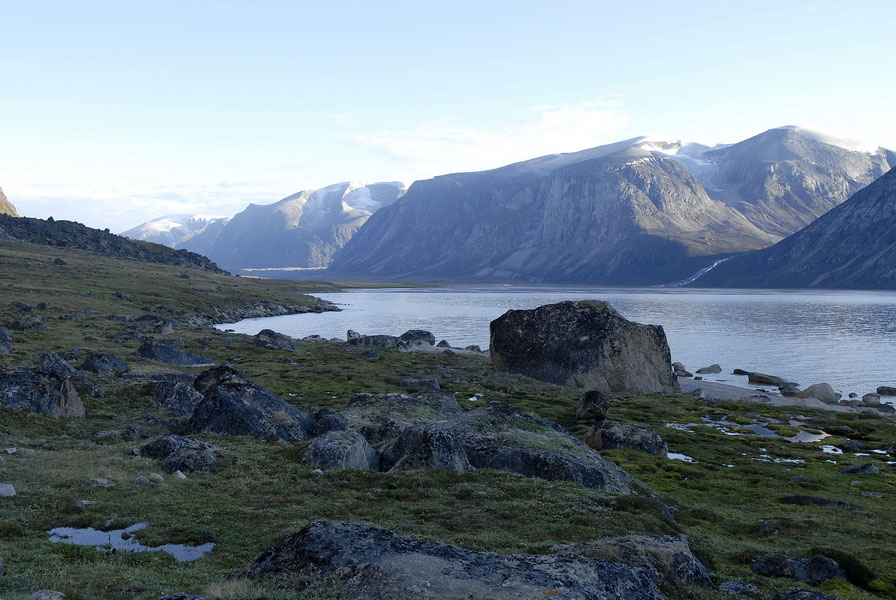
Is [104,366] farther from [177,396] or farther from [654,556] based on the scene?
[654,556]

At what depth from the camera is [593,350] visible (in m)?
68.2

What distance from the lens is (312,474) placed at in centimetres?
2419

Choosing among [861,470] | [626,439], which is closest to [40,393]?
[626,439]

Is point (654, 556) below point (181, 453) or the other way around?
below

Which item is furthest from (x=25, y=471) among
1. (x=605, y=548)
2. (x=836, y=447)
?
(x=836, y=447)

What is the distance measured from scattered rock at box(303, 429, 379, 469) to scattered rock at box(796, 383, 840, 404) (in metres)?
58.9

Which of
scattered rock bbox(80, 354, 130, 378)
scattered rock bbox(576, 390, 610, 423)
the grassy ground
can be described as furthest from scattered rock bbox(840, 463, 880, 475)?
scattered rock bbox(80, 354, 130, 378)

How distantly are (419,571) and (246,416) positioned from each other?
69.9ft

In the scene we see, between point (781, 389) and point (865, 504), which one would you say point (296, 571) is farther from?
point (781, 389)

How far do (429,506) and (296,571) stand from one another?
8734 mm

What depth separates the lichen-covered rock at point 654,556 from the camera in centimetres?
1551

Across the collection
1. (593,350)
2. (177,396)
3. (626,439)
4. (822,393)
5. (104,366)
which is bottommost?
(822,393)

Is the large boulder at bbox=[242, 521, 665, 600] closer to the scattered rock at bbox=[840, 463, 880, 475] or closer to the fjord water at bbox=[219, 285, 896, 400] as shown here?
the scattered rock at bbox=[840, 463, 880, 475]

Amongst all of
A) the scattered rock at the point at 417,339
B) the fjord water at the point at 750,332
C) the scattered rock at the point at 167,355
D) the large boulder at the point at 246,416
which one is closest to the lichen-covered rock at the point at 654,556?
the large boulder at the point at 246,416
